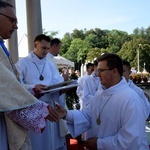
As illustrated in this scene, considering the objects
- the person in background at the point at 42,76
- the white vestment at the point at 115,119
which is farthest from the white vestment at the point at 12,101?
the person in background at the point at 42,76

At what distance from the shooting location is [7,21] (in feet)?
8.10

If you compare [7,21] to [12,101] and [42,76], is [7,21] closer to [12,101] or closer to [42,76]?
[12,101]

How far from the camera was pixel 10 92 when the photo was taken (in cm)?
216

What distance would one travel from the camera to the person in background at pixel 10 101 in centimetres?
215

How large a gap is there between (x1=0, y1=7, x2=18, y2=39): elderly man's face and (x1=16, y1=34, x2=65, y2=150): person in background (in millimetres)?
1784

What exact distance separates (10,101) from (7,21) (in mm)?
738

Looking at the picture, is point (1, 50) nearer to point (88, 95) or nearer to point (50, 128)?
point (50, 128)

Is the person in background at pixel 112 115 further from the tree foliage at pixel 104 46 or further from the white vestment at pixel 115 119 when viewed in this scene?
the tree foliage at pixel 104 46

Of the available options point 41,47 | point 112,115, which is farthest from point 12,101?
point 41,47

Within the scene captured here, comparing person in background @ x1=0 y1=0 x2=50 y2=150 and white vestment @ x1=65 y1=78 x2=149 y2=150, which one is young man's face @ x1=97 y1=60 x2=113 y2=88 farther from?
person in background @ x1=0 y1=0 x2=50 y2=150

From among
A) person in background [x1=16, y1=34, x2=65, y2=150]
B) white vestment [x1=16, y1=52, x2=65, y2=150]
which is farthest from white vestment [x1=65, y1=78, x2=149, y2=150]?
person in background [x1=16, y1=34, x2=65, y2=150]

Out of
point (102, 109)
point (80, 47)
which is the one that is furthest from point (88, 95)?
point (80, 47)

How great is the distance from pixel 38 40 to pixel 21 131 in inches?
96.0

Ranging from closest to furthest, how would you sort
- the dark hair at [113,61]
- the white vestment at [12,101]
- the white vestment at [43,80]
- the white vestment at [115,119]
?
the white vestment at [12,101] < the white vestment at [115,119] < the dark hair at [113,61] < the white vestment at [43,80]
